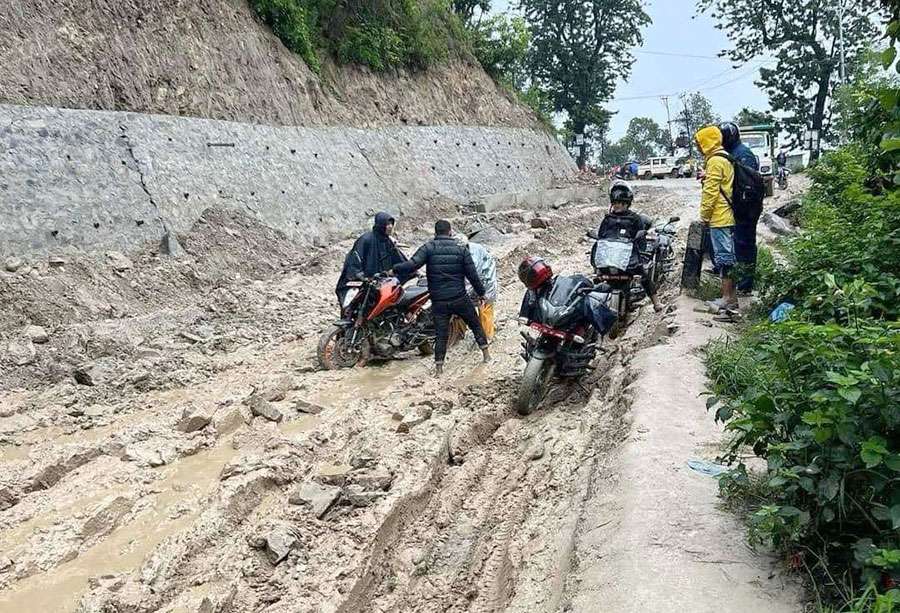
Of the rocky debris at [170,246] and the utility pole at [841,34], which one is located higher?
the utility pole at [841,34]

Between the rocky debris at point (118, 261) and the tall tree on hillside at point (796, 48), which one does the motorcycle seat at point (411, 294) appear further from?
the tall tree on hillside at point (796, 48)

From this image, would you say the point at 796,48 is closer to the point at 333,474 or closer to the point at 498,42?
the point at 498,42

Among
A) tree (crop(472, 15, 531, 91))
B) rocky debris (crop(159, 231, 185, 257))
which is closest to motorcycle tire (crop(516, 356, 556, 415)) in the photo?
rocky debris (crop(159, 231, 185, 257))

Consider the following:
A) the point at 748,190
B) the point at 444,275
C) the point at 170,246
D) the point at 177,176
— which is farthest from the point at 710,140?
the point at 177,176

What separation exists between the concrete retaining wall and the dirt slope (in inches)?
17.1

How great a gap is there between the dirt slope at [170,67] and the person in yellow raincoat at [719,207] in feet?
31.0

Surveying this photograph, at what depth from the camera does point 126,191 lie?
10.8m

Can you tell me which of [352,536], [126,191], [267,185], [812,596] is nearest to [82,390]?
[352,536]

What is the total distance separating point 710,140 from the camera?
7.52 metres

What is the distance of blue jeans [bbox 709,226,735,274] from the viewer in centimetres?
750

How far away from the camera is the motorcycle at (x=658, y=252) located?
8.38 meters

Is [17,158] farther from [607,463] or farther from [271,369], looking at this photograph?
[607,463]

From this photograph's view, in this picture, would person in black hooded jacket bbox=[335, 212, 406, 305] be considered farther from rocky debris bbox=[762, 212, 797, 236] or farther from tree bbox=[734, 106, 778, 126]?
tree bbox=[734, 106, 778, 126]

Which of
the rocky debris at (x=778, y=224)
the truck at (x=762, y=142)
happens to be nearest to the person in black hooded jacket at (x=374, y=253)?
the rocky debris at (x=778, y=224)
